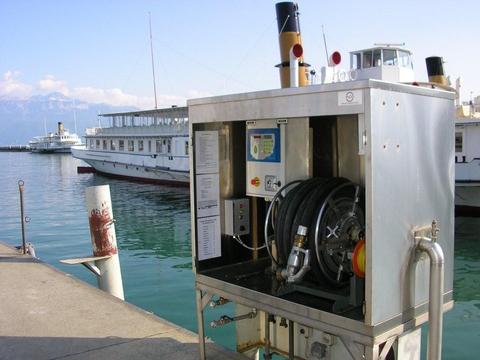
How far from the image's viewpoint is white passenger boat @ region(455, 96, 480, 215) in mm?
19266

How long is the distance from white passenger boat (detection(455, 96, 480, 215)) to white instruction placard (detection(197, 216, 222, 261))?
17270mm

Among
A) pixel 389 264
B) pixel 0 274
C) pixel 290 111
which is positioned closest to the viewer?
pixel 389 264

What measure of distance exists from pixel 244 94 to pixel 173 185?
30.4 m

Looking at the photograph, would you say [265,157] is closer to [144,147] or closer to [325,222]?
[325,222]

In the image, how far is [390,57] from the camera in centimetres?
2208

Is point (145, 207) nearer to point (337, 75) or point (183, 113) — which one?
point (183, 113)

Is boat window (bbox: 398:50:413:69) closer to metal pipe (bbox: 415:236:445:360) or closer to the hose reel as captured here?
the hose reel

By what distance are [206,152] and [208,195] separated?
0.34 m

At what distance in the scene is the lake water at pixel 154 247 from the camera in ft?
29.2

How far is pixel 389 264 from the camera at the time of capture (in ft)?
9.24

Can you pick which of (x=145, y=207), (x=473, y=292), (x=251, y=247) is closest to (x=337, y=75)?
(x=251, y=247)

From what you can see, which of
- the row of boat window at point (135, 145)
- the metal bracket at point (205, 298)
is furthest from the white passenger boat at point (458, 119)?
the metal bracket at point (205, 298)

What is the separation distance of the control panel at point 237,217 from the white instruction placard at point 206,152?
1.05 ft

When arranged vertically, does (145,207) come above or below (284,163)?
below
